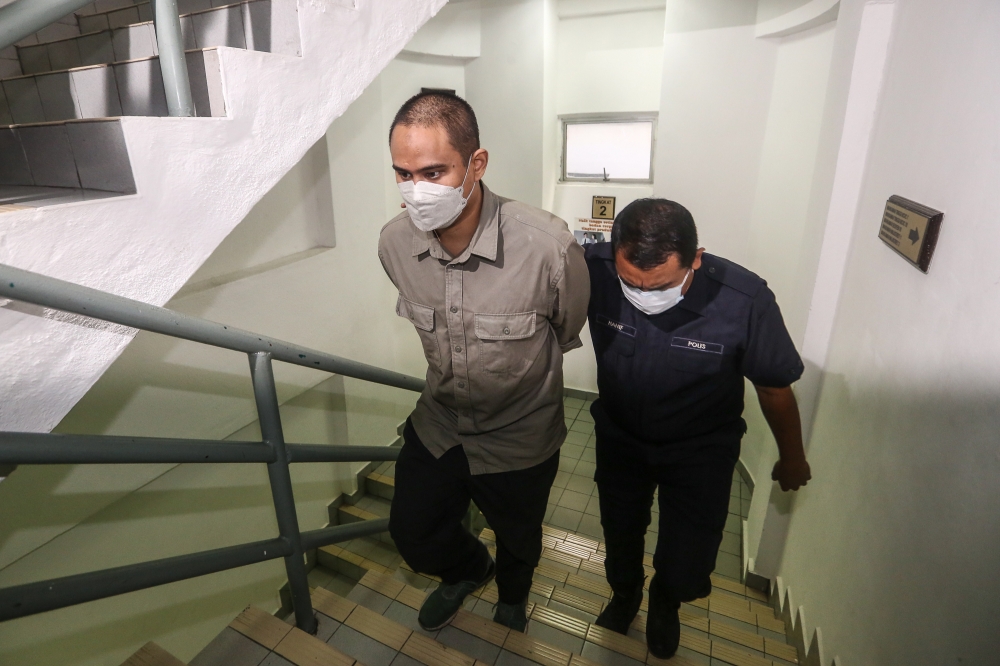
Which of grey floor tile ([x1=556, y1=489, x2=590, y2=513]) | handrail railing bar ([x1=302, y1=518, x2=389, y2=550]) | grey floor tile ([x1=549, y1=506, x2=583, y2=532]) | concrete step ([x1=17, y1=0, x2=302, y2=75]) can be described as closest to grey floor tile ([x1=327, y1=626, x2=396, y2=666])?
handrail railing bar ([x1=302, y1=518, x2=389, y2=550])

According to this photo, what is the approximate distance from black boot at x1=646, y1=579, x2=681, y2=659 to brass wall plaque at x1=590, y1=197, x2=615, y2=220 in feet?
11.1

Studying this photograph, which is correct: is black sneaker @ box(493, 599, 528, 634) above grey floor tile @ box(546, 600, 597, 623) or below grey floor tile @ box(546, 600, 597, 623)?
above

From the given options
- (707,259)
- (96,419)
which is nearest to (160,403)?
(96,419)

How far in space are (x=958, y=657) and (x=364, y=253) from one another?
3594 millimetres

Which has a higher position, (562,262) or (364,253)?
(562,262)

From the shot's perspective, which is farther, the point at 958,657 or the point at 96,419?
the point at 96,419

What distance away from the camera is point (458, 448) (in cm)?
179

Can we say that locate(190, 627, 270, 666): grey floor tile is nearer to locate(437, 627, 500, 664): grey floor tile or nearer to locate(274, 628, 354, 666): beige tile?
locate(274, 628, 354, 666): beige tile

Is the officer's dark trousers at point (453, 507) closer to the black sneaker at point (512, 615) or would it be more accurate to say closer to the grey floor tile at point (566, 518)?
the black sneaker at point (512, 615)

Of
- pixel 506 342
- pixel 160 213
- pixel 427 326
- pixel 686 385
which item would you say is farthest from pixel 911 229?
pixel 160 213

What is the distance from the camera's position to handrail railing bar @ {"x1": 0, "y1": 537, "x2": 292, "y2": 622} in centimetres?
95

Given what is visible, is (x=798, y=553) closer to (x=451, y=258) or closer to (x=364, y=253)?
(x=451, y=258)

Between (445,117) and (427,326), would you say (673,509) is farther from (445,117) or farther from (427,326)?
(445,117)

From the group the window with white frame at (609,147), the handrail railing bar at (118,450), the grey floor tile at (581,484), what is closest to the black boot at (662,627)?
the handrail railing bar at (118,450)
